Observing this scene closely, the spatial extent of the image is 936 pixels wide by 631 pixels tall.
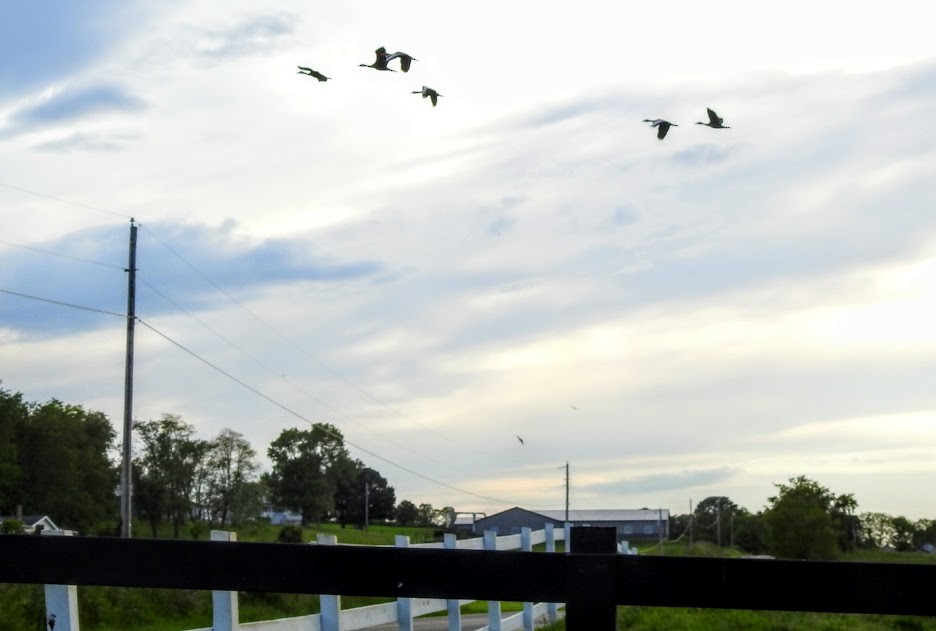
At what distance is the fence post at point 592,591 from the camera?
3.26 meters

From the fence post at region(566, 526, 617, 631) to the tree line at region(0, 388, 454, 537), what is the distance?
47671 millimetres

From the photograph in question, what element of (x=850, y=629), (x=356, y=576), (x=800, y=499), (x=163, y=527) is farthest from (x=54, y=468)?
(x=356, y=576)

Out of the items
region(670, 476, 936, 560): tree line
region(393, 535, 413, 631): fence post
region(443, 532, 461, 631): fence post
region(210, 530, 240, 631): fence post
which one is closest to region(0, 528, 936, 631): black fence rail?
region(210, 530, 240, 631): fence post

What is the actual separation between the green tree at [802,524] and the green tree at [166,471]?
3175cm

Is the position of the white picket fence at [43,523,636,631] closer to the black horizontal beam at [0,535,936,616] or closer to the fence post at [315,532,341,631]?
the fence post at [315,532,341,631]

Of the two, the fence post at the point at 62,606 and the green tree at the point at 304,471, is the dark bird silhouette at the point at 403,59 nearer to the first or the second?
the fence post at the point at 62,606

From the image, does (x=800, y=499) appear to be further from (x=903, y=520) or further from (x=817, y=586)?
(x=817, y=586)

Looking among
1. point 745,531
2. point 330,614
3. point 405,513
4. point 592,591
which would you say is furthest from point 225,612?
point 405,513

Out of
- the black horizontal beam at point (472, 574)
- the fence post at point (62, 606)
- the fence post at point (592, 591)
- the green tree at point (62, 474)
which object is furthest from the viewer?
the green tree at point (62, 474)

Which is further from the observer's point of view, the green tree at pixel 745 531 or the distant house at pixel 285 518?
the distant house at pixel 285 518

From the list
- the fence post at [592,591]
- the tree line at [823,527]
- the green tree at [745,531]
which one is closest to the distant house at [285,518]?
the green tree at [745,531]

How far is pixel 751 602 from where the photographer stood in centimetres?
319

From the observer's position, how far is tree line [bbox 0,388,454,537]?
53.6 metres

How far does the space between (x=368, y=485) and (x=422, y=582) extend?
85.5m
